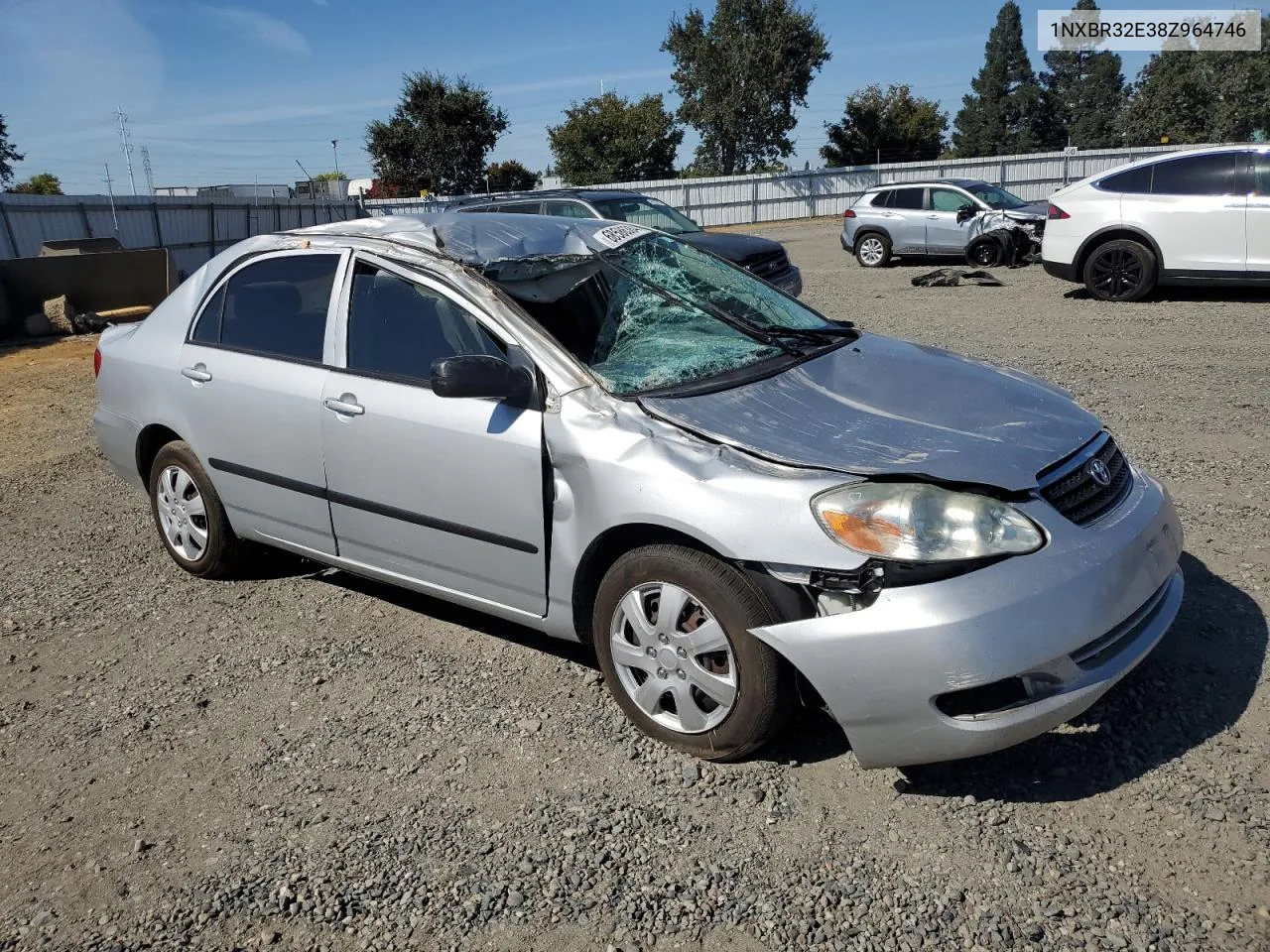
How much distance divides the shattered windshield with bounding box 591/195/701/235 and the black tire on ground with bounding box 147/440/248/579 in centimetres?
854

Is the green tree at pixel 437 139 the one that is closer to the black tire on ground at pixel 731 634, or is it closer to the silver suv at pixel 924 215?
the silver suv at pixel 924 215

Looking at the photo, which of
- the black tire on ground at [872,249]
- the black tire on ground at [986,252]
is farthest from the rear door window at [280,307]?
the black tire on ground at [872,249]

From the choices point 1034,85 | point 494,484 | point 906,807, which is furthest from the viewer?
point 1034,85

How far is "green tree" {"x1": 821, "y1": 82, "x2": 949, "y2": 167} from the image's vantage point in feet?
194

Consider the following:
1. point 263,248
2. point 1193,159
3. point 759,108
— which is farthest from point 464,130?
point 263,248

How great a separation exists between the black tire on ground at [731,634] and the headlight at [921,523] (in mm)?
330

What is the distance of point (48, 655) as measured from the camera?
4.42 meters

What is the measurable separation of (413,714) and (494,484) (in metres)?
0.92

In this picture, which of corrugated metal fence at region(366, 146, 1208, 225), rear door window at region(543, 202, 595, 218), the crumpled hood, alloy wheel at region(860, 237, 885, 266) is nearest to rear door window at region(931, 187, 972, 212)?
alloy wheel at region(860, 237, 885, 266)

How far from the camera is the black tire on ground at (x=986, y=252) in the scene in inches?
686

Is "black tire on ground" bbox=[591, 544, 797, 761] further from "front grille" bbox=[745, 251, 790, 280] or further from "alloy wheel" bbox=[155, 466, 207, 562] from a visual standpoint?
"front grille" bbox=[745, 251, 790, 280]

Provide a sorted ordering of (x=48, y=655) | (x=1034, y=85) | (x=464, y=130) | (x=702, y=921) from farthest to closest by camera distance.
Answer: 1. (x=1034, y=85)
2. (x=464, y=130)
3. (x=48, y=655)
4. (x=702, y=921)

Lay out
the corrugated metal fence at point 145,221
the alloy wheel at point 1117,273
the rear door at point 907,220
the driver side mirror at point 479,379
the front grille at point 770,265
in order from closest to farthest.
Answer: the driver side mirror at point 479,379 < the front grille at point 770,265 < the alloy wheel at point 1117,273 < the rear door at point 907,220 < the corrugated metal fence at point 145,221

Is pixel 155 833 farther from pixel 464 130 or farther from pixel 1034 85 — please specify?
pixel 1034 85
